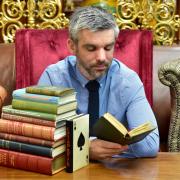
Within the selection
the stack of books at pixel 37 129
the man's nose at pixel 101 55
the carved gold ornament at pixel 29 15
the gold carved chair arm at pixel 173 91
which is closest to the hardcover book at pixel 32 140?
the stack of books at pixel 37 129

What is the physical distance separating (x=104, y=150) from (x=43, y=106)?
27 cm

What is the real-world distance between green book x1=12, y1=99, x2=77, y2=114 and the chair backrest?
1.07 m

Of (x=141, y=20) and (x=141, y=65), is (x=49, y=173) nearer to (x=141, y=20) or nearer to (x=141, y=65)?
(x=141, y=65)

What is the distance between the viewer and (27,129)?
1250 millimetres

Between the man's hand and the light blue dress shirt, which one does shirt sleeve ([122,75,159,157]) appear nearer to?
the light blue dress shirt

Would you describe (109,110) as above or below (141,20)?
below

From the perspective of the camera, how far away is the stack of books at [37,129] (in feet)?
4.01

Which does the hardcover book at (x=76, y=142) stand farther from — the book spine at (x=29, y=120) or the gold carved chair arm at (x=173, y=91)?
the gold carved chair arm at (x=173, y=91)

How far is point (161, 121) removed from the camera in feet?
7.91

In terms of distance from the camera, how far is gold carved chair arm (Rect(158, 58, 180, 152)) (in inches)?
84.0

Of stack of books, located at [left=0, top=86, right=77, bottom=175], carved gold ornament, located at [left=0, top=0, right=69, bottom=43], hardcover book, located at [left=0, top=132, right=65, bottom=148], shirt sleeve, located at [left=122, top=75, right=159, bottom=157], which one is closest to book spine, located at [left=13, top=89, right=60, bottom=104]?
stack of books, located at [left=0, top=86, right=77, bottom=175]

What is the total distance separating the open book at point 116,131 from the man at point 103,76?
4.1 inches

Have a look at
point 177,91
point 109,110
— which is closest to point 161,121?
point 177,91

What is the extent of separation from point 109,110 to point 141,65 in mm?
655
